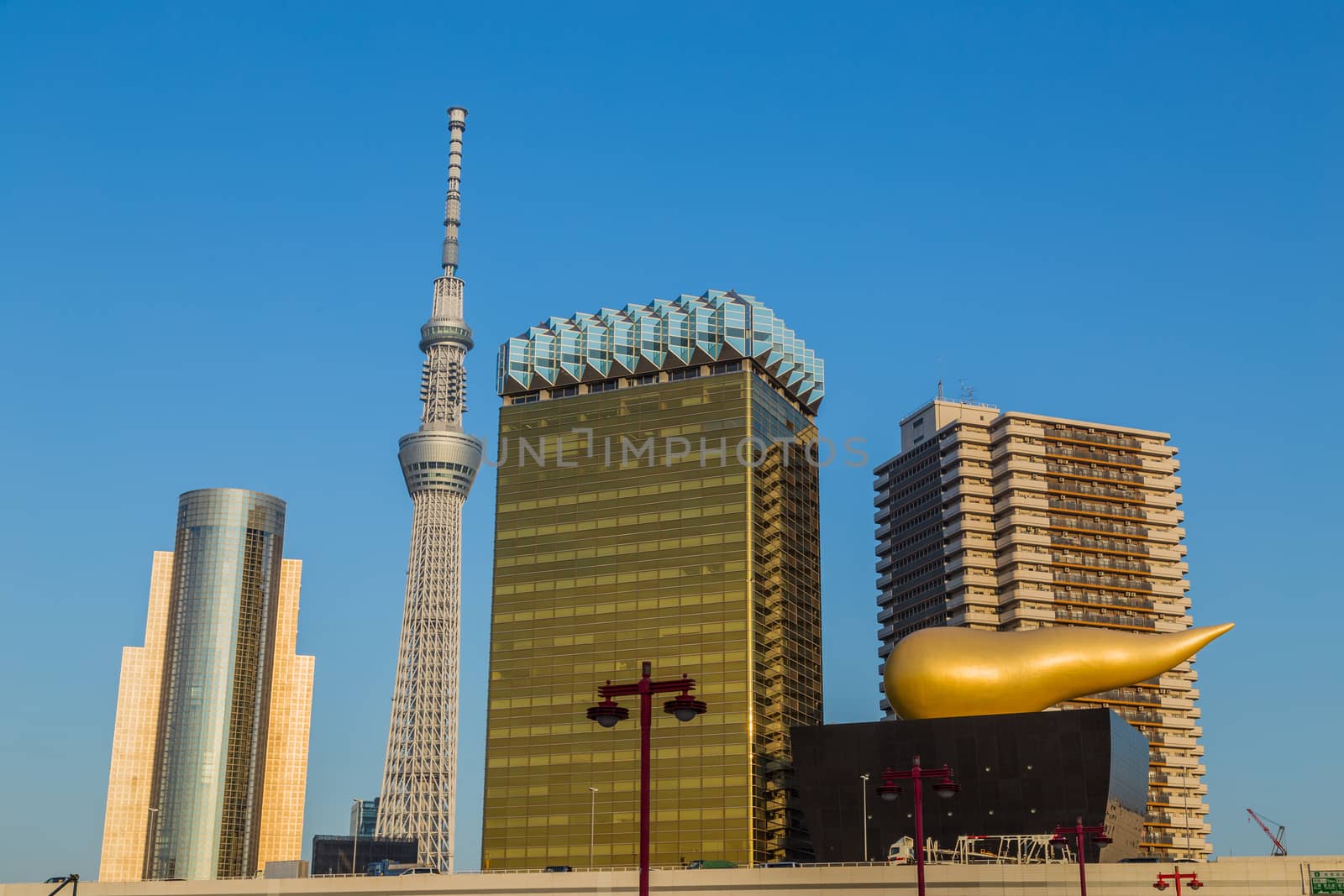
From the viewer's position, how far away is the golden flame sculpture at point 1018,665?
357 ft

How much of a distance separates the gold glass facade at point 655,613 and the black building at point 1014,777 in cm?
3070

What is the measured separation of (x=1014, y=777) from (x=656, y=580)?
54061 mm

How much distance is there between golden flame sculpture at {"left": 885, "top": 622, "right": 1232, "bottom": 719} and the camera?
109 meters

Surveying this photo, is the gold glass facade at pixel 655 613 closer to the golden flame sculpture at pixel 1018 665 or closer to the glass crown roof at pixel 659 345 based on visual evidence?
the glass crown roof at pixel 659 345

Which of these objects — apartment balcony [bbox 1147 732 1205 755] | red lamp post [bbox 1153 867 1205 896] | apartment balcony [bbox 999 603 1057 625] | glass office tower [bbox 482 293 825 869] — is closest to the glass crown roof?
glass office tower [bbox 482 293 825 869]

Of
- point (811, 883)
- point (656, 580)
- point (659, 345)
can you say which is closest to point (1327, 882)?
point (811, 883)

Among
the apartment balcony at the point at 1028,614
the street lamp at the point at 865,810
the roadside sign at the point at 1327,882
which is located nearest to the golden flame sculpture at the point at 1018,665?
the street lamp at the point at 865,810

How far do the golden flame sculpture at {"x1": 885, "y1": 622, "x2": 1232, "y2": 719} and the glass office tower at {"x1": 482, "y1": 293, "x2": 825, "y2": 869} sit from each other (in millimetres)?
41627

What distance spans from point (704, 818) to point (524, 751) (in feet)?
69.6

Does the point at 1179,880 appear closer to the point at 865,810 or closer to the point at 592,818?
the point at 865,810

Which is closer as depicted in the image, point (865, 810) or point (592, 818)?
point (865, 810)

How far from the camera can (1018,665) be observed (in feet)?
365

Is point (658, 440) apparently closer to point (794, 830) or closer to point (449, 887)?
point (794, 830)

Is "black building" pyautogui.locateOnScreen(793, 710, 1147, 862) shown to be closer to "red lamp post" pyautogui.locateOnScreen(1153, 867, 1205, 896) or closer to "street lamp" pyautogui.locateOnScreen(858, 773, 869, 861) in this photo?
"street lamp" pyautogui.locateOnScreen(858, 773, 869, 861)
